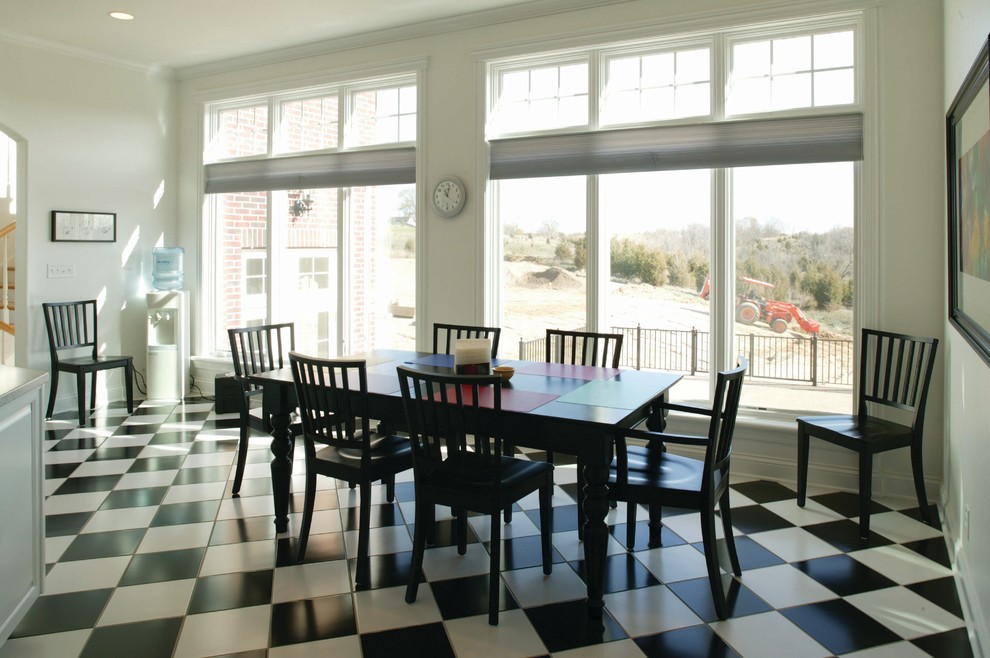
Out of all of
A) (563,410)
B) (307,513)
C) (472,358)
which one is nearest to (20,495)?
(307,513)

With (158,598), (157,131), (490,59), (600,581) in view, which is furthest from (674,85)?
(157,131)

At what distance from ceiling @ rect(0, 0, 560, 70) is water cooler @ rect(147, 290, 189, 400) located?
81.2 inches

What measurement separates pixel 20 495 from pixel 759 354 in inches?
149

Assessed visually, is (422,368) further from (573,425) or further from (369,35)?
(369,35)

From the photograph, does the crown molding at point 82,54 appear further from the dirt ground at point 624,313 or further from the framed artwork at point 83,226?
the dirt ground at point 624,313

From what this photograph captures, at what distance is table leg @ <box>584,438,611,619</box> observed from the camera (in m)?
2.63

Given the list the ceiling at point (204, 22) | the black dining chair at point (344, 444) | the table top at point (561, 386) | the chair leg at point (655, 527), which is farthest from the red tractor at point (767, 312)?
the black dining chair at point (344, 444)

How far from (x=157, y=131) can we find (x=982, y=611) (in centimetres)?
688

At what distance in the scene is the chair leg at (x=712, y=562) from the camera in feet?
8.64

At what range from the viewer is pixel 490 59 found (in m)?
5.03

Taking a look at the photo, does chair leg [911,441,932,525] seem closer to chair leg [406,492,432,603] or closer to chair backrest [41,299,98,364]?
chair leg [406,492,432,603]

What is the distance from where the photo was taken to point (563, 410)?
2795 mm

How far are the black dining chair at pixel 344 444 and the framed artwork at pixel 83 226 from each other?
13.0 ft

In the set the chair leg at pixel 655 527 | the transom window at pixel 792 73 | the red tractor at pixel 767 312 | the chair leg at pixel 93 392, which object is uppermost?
the transom window at pixel 792 73
